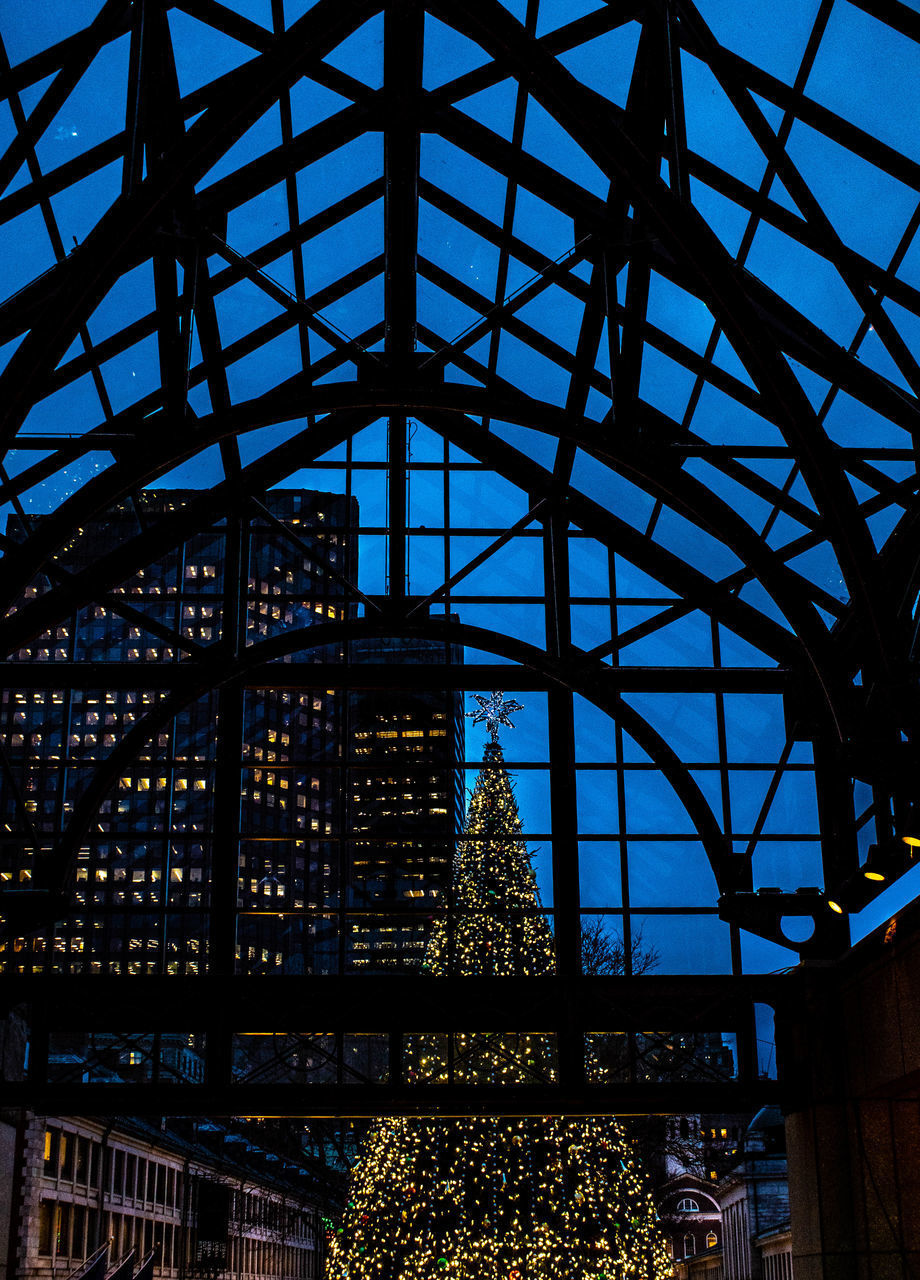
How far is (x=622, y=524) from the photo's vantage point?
2402 cm

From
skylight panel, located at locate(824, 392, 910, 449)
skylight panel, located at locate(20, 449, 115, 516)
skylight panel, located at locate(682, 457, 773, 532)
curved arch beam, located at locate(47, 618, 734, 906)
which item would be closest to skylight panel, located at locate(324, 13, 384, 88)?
skylight panel, located at locate(20, 449, 115, 516)

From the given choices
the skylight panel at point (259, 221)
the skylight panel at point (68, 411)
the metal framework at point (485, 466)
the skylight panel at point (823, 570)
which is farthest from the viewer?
the skylight panel at point (823, 570)

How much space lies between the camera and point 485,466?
2464cm

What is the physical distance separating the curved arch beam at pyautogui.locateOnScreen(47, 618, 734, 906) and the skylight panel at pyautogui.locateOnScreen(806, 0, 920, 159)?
970cm

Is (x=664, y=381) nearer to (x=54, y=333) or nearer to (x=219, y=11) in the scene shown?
(x=219, y=11)

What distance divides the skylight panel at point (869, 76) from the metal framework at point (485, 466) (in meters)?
0.09

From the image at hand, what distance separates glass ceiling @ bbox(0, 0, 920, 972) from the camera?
46.5 ft

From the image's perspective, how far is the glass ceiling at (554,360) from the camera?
1416 centimetres

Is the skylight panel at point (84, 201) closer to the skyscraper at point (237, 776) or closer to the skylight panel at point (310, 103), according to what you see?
the skylight panel at point (310, 103)

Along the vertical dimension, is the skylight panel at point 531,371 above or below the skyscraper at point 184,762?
above

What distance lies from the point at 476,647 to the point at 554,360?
4598 millimetres

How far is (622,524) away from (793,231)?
809 cm

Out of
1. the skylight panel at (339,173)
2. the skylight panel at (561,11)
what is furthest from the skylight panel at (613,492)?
the skylight panel at (561,11)

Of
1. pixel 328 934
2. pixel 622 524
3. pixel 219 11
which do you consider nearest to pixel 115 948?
pixel 328 934
